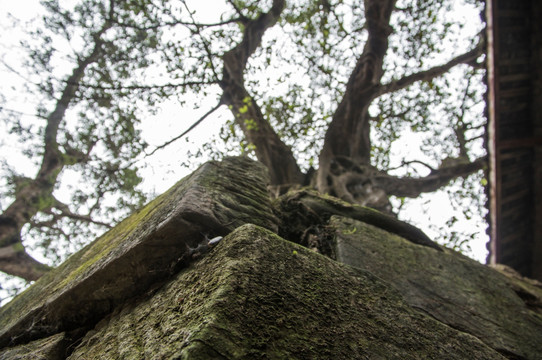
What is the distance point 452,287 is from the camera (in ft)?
7.52

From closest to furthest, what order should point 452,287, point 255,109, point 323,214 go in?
point 452,287, point 323,214, point 255,109

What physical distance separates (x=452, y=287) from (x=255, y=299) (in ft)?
5.83

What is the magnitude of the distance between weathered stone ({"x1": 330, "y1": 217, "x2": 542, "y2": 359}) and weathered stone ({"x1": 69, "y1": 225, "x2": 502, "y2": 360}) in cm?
66

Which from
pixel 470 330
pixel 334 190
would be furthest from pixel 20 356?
pixel 334 190

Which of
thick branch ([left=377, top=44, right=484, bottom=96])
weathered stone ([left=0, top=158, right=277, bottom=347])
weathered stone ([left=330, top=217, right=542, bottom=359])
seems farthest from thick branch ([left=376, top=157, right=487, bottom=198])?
weathered stone ([left=0, top=158, right=277, bottom=347])

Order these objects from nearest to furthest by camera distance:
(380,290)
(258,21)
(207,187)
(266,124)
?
(380,290) → (207,187) → (266,124) → (258,21)

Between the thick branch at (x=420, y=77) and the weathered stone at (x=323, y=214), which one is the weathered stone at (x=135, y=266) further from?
the thick branch at (x=420, y=77)

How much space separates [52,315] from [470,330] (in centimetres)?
219

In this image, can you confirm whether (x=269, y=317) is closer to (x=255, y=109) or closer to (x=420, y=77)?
(x=255, y=109)

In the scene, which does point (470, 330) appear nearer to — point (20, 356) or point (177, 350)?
point (177, 350)

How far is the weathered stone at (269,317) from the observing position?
0.95 metres

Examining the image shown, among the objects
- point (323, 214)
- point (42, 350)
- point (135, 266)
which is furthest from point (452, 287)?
point (42, 350)

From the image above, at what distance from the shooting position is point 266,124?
266 inches

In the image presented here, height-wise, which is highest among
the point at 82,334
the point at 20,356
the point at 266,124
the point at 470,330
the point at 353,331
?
the point at 266,124
